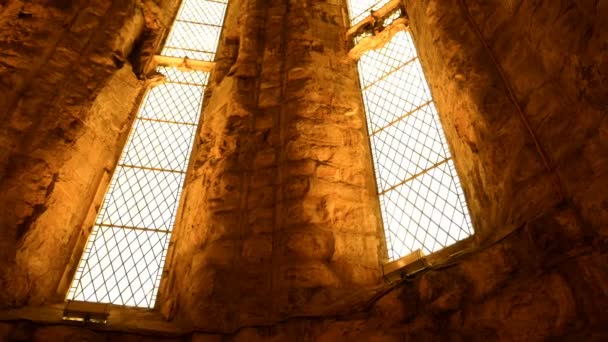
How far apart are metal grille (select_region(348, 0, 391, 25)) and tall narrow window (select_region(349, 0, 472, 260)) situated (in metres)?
0.52

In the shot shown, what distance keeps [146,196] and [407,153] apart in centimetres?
300

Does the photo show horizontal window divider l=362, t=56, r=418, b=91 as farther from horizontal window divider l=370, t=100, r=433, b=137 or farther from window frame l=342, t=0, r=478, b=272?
horizontal window divider l=370, t=100, r=433, b=137

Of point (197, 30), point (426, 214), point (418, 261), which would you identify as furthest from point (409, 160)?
point (197, 30)

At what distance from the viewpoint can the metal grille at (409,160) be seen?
179 inches

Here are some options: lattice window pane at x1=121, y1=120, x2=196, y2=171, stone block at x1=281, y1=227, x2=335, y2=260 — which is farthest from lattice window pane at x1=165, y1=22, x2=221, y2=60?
stone block at x1=281, y1=227, x2=335, y2=260

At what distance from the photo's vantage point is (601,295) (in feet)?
9.03

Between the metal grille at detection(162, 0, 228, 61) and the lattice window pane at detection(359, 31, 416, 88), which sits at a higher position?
the metal grille at detection(162, 0, 228, 61)

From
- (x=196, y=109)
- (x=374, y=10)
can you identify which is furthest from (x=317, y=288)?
(x=374, y=10)

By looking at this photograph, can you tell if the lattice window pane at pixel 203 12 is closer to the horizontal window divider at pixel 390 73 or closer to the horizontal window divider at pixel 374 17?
the horizontal window divider at pixel 374 17

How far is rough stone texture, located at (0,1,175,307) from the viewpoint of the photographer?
188 inches

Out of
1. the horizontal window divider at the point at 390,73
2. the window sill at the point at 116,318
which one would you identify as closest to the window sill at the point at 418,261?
the window sill at the point at 116,318

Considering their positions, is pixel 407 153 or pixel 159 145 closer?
pixel 407 153

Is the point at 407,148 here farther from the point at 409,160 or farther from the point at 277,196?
the point at 277,196

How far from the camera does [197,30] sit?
8.55m
